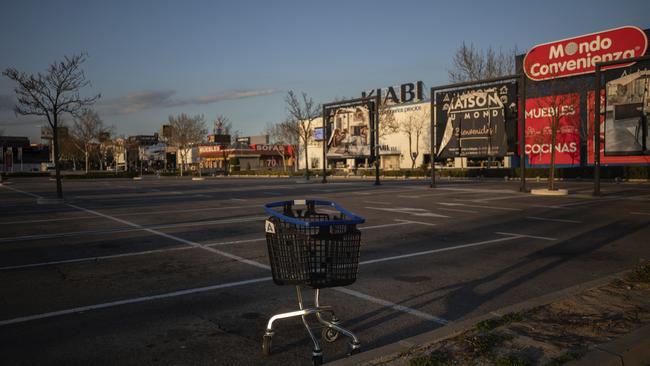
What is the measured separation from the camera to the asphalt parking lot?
14.2 feet

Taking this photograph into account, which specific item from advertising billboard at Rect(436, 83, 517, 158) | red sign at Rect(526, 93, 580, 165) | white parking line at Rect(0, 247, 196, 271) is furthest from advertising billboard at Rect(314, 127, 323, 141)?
white parking line at Rect(0, 247, 196, 271)

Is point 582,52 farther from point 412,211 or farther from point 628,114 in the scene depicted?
point 412,211

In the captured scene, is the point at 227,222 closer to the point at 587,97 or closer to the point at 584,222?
the point at 584,222

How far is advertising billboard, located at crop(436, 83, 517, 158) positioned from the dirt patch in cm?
2064

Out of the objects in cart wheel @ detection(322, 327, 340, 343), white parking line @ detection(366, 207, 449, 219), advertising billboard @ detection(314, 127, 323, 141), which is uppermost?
advertising billboard @ detection(314, 127, 323, 141)

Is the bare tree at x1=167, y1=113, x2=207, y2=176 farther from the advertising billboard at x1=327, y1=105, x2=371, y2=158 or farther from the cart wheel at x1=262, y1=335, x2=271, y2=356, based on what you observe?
the cart wheel at x1=262, y1=335, x2=271, y2=356

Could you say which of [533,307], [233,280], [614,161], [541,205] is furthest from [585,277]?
[614,161]

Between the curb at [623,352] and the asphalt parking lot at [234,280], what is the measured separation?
1.46 m

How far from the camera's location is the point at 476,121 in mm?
25859

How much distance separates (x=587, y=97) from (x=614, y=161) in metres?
5.99

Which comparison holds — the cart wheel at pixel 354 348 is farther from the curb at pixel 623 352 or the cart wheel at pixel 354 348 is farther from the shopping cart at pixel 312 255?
the curb at pixel 623 352

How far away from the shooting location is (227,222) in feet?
44.6

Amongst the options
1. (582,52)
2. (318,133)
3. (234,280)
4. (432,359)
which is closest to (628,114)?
(234,280)

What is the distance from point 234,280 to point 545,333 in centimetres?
417
